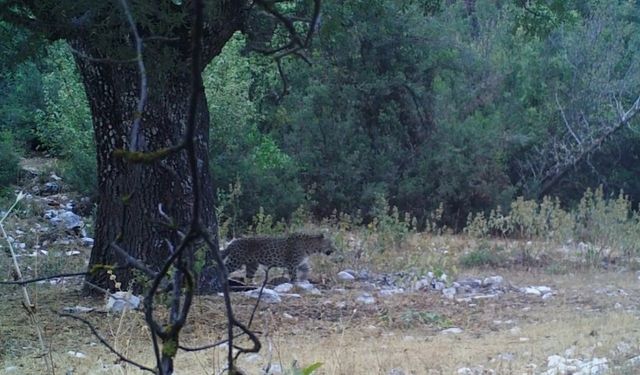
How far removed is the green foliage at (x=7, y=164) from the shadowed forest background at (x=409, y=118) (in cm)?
4

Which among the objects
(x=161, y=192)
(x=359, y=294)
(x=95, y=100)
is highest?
(x=95, y=100)

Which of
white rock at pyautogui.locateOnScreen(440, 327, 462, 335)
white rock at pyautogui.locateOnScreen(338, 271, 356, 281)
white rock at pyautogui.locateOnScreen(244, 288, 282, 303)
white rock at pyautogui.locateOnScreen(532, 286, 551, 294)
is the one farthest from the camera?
white rock at pyautogui.locateOnScreen(338, 271, 356, 281)

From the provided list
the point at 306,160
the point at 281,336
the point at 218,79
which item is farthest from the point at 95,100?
the point at 306,160

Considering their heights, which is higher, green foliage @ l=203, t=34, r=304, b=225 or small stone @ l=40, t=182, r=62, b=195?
green foliage @ l=203, t=34, r=304, b=225

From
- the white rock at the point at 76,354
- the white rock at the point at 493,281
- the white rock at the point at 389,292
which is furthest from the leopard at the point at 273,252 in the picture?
the white rock at the point at 76,354

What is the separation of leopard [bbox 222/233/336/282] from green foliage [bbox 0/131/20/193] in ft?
31.0

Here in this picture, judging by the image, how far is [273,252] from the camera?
11.8m

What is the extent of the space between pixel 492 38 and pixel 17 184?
39.5 ft

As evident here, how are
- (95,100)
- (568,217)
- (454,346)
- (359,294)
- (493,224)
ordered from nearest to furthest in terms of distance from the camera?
(454,346) → (95,100) → (359,294) → (568,217) → (493,224)

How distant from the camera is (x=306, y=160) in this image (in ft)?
67.1

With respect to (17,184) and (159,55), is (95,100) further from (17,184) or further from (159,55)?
(17,184)

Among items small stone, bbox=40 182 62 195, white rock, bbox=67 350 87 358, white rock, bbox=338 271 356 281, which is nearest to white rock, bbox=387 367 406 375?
white rock, bbox=67 350 87 358

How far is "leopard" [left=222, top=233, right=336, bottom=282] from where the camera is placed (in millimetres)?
11758

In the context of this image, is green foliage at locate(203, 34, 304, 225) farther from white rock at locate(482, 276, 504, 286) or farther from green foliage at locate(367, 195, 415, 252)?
white rock at locate(482, 276, 504, 286)
